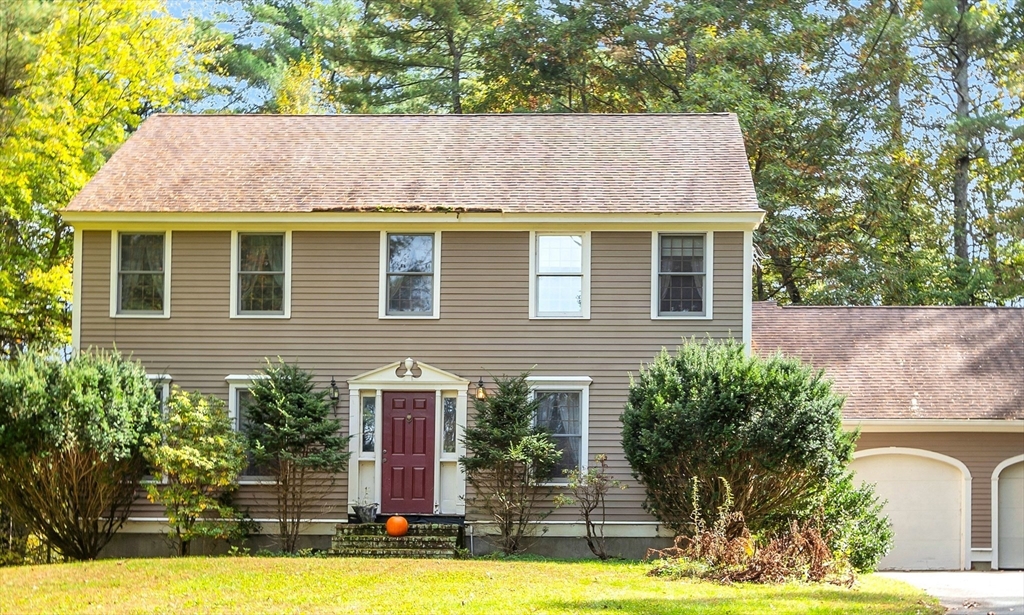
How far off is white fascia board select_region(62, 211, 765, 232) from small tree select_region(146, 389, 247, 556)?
113 inches

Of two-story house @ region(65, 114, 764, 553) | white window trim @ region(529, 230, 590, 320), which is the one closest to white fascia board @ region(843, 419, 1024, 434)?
two-story house @ region(65, 114, 764, 553)

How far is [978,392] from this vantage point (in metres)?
20.3

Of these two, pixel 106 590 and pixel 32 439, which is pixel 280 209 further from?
pixel 106 590

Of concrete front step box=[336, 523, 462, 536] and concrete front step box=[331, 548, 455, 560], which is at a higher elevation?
concrete front step box=[336, 523, 462, 536]

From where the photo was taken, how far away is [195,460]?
1725 centimetres

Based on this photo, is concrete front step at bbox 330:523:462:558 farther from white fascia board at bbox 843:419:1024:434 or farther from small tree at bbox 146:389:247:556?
white fascia board at bbox 843:419:1024:434

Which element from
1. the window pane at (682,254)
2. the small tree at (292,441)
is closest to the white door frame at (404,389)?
the small tree at (292,441)

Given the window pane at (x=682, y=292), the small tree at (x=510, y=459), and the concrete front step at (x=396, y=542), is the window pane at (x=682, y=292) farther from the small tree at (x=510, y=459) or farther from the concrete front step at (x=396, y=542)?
the concrete front step at (x=396, y=542)

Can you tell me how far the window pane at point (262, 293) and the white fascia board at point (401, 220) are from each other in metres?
0.81

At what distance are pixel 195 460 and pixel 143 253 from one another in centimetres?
399

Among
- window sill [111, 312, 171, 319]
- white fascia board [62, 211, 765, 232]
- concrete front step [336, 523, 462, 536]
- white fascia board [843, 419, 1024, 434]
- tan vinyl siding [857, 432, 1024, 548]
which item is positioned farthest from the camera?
tan vinyl siding [857, 432, 1024, 548]

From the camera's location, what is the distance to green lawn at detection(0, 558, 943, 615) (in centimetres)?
1230

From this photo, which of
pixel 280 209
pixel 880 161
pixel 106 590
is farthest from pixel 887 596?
pixel 880 161

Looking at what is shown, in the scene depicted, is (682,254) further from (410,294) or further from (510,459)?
(410,294)
